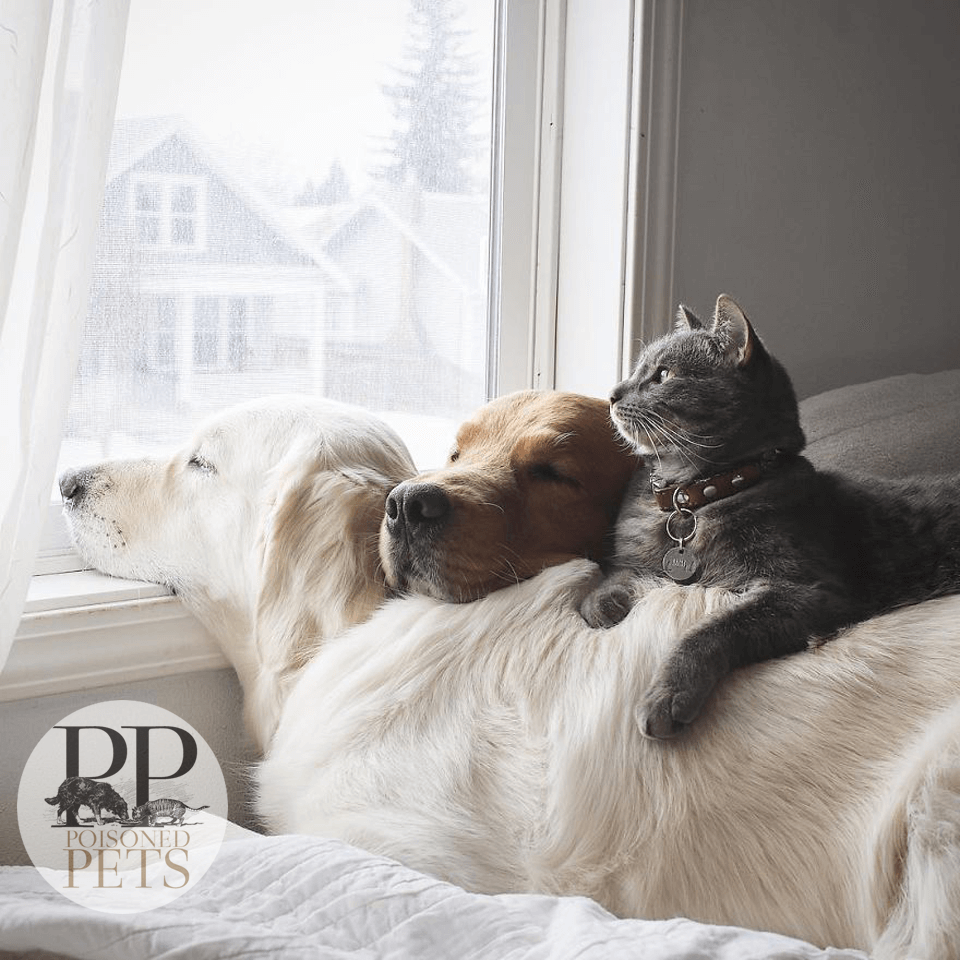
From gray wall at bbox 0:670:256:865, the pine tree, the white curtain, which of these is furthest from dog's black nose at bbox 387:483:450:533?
the pine tree

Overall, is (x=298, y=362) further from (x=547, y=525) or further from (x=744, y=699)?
(x=744, y=699)

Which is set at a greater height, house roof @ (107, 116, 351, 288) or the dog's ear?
house roof @ (107, 116, 351, 288)

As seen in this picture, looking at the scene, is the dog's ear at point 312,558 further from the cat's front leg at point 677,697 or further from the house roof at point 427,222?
the house roof at point 427,222

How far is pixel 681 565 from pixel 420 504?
28cm

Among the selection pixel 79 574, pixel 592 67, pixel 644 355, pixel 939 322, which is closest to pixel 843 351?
pixel 939 322

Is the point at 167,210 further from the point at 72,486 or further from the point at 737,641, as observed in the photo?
the point at 737,641

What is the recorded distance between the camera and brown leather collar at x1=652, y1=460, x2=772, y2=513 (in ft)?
3.73

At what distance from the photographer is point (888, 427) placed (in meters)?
1.61

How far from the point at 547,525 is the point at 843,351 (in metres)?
1.18

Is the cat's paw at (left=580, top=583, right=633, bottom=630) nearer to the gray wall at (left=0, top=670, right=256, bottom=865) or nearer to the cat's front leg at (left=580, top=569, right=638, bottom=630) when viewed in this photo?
the cat's front leg at (left=580, top=569, right=638, bottom=630)

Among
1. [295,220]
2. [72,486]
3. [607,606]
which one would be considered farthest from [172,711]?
[295,220]

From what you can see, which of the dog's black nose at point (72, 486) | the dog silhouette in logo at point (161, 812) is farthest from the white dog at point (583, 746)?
the dog's black nose at point (72, 486)

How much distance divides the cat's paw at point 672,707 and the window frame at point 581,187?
913 millimetres

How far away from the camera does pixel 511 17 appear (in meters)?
1.81
